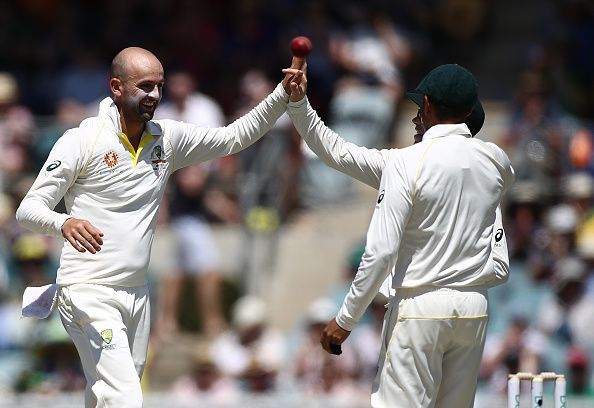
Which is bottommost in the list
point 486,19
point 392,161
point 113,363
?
point 113,363

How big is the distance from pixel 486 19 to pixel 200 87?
3.28 metres

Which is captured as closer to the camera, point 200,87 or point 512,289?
point 512,289

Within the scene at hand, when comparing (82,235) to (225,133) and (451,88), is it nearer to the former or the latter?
(225,133)

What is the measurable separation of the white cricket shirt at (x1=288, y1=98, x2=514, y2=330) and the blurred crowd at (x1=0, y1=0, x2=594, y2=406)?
4.92 metres

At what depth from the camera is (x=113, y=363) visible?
724cm

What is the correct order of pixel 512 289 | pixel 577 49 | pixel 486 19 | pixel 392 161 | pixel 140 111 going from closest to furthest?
pixel 392 161 < pixel 140 111 < pixel 512 289 < pixel 577 49 < pixel 486 19

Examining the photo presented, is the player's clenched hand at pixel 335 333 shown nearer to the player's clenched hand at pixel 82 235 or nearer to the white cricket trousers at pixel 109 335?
the white cricket trousers at pixel 109 335

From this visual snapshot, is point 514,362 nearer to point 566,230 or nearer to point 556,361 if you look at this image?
point 556,361

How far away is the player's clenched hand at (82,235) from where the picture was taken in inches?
271

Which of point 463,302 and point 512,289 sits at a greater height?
point 512,289

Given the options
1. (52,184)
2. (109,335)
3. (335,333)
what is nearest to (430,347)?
(335,333)

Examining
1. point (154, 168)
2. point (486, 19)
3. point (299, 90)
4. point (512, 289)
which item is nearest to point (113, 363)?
point (154, 168)

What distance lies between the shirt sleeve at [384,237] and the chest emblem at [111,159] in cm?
140

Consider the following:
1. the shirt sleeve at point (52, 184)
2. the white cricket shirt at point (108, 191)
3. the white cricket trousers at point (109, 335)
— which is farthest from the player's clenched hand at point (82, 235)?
the white cricket trousers at point (109, 335)
